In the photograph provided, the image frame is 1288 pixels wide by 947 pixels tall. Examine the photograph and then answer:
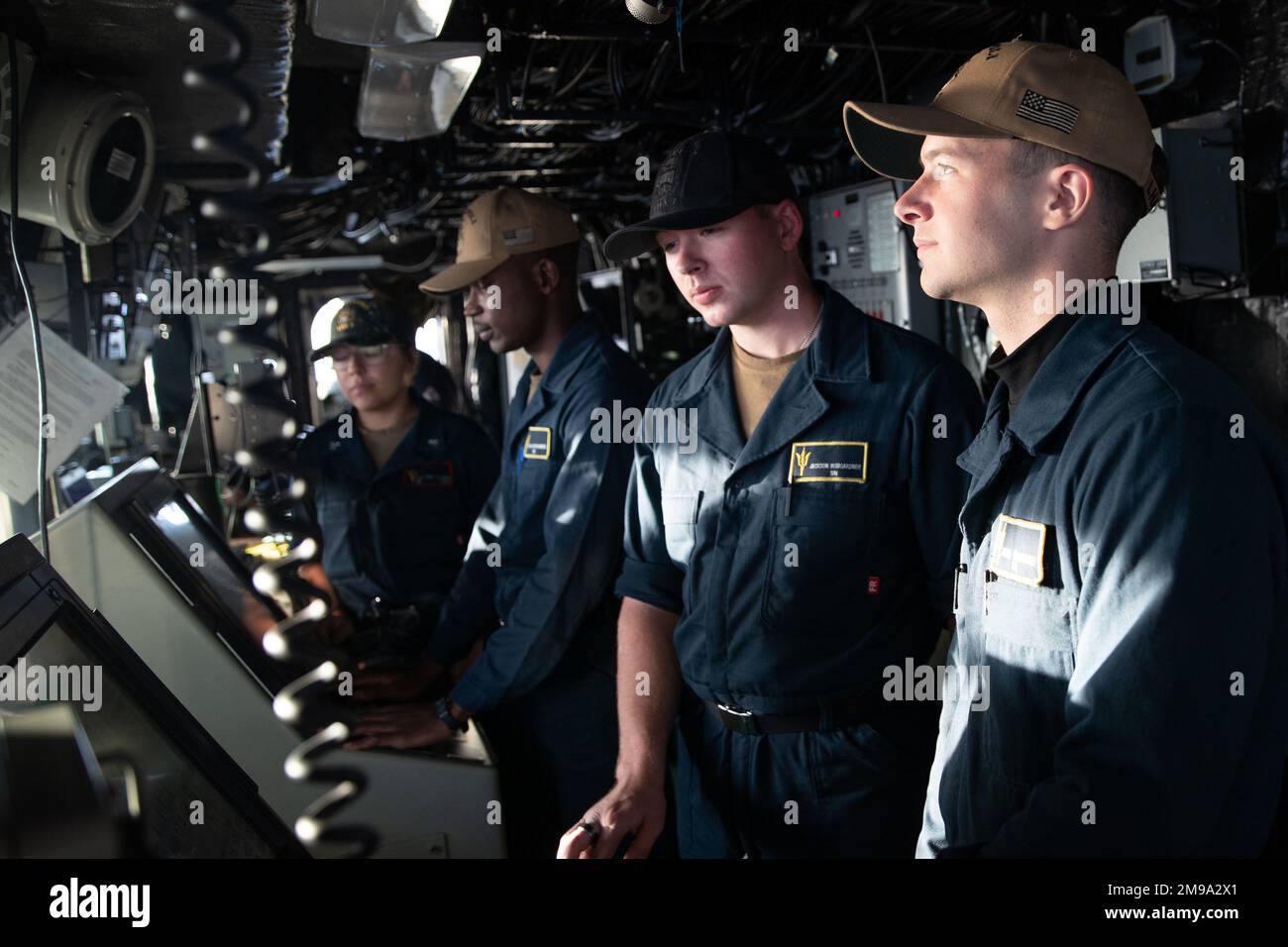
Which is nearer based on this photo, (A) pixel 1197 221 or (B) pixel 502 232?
(B) pixel 502 232

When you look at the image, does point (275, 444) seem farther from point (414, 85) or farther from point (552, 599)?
point (414, 85)

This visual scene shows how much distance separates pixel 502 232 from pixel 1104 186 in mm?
1581

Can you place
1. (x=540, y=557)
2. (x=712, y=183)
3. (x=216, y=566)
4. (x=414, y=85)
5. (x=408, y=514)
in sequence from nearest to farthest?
(x=712, y=183)
(x=216, y=566)
(x=540, y=557)
(x=414, y=85)
(x=408, y=514)

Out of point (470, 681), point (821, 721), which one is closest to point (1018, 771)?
point (821, 721)

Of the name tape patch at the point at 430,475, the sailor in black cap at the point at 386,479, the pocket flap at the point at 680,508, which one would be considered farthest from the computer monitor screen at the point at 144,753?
the name tape patch at the point at 430,475

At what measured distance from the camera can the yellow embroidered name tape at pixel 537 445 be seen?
2320mm

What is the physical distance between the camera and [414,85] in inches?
107

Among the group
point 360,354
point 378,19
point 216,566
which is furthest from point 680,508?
point 360,354

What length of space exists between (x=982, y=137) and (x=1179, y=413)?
44 centimetres

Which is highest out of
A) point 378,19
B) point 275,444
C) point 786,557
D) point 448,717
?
point 378,19

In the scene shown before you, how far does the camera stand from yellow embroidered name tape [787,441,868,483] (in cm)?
168

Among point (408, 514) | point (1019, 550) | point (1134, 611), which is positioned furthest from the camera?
point (408, 514)

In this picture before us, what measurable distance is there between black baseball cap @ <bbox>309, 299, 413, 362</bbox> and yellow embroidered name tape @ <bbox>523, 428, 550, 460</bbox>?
102 cm

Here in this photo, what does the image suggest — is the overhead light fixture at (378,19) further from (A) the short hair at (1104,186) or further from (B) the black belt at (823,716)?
(B) the black belt at (823,716)
